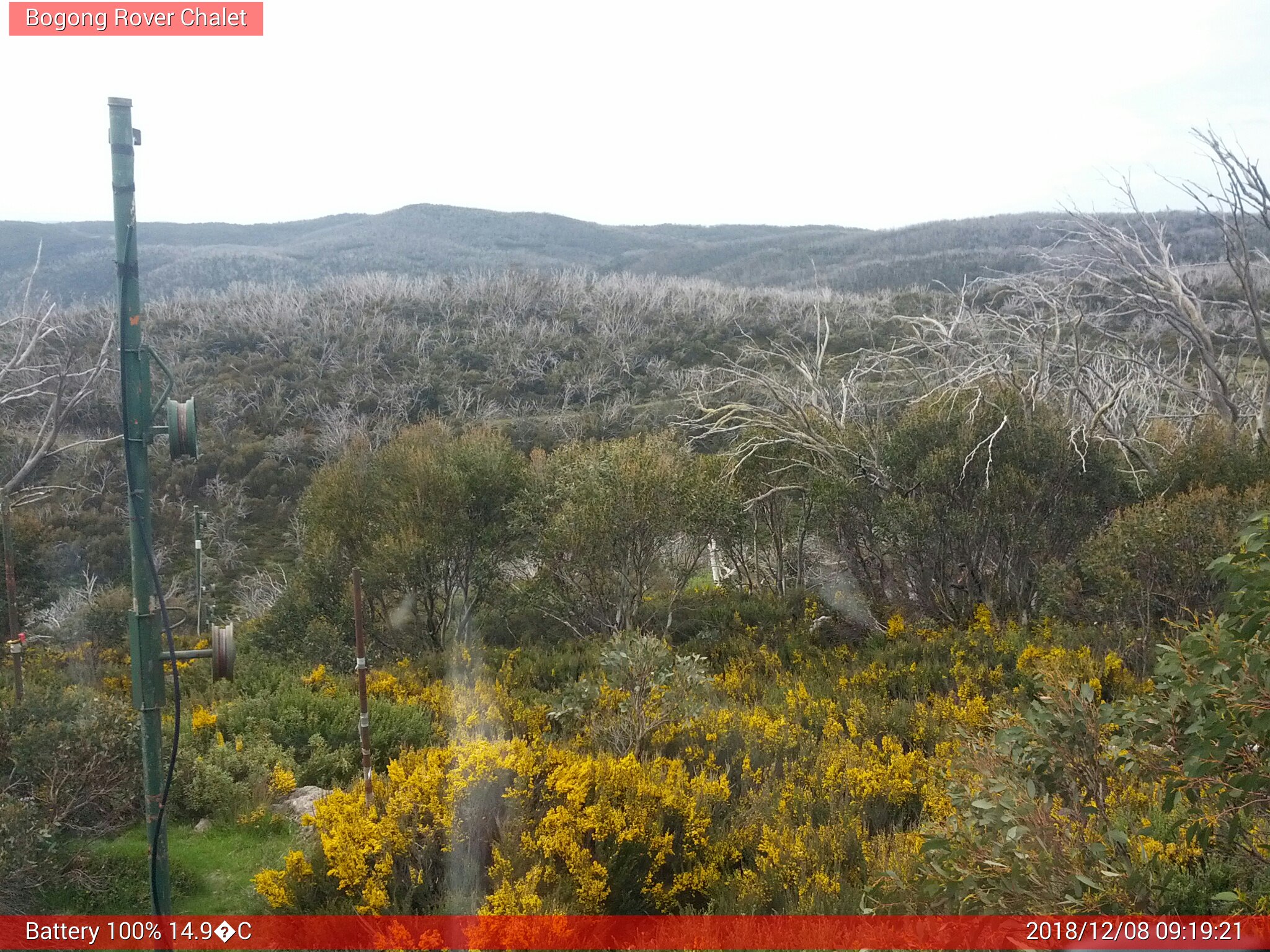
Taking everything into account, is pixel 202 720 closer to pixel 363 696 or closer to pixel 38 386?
pixel 363 696

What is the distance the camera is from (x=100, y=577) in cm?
2197

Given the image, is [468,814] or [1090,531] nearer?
[468,814]

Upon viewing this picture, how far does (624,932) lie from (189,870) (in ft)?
9.50

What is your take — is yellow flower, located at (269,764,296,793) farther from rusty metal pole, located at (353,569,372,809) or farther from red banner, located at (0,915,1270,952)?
rusty metal pole, located at (353,569,372,809)

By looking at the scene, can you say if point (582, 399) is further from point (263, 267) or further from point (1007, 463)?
point (263, 267)

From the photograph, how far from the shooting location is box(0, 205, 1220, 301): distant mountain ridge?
43000 mm

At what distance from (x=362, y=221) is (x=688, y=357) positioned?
225ft

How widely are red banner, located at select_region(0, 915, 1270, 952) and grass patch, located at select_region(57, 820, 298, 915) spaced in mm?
217

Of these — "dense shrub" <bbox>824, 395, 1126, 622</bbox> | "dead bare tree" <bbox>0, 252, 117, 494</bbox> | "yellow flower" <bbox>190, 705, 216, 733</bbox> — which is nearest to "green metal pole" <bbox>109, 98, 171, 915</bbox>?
"yellow flower" <bbox>190, 705, 216, 733</bbox>

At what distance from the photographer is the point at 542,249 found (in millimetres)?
89250

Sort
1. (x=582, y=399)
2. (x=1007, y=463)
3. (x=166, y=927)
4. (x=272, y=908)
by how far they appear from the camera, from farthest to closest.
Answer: (x=582, y=399) → (x=1007, y=463) → (x=272, y=908) → (x=166, y=927)

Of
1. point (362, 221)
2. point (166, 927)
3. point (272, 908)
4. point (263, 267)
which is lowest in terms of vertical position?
point (272, 908)

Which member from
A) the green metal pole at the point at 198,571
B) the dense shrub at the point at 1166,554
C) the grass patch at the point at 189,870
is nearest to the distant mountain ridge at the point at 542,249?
the green metal pole at the point at 198,571

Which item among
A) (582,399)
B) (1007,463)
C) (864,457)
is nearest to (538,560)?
(864,457)
